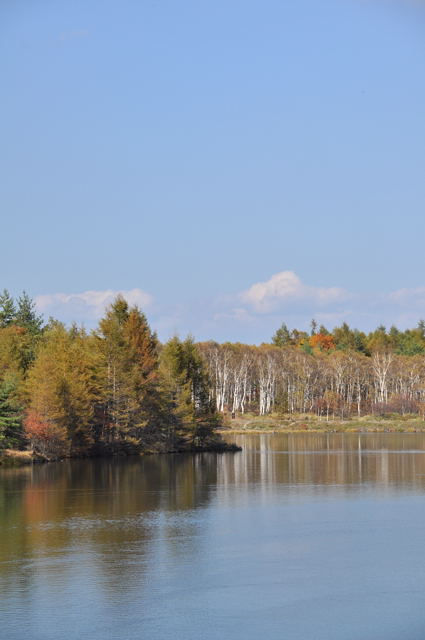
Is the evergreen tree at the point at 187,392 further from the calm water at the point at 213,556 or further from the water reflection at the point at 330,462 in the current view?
the calm water at the point at 213,556

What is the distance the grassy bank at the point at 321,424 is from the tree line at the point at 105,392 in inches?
1103

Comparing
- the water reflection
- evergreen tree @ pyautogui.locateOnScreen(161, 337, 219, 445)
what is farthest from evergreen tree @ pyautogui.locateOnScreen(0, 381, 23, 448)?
evergreen tree @ pyautogui.locateOnScreen(161, 337, 219, 445)

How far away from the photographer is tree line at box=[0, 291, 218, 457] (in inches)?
2493

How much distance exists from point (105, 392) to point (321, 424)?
4961 centimetres

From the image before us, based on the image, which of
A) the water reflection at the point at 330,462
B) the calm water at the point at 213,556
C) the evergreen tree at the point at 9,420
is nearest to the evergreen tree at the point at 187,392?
the water reflection at the point at 330,462

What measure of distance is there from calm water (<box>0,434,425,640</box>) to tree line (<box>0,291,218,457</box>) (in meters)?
9.76

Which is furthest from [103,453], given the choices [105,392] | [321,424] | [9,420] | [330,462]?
[321,424]

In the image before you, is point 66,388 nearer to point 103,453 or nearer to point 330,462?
point 103,453

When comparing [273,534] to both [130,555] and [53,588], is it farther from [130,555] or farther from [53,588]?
[53,588]

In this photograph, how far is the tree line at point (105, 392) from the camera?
6331 cm

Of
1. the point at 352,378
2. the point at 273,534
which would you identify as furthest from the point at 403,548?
the point at 352,378

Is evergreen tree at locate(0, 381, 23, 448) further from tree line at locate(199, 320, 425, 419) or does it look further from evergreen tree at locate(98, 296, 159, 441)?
tree line at locate(199, 320, 425, 419)

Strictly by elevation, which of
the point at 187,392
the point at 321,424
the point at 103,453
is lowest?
the point at 103,453

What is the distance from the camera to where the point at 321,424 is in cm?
11475
